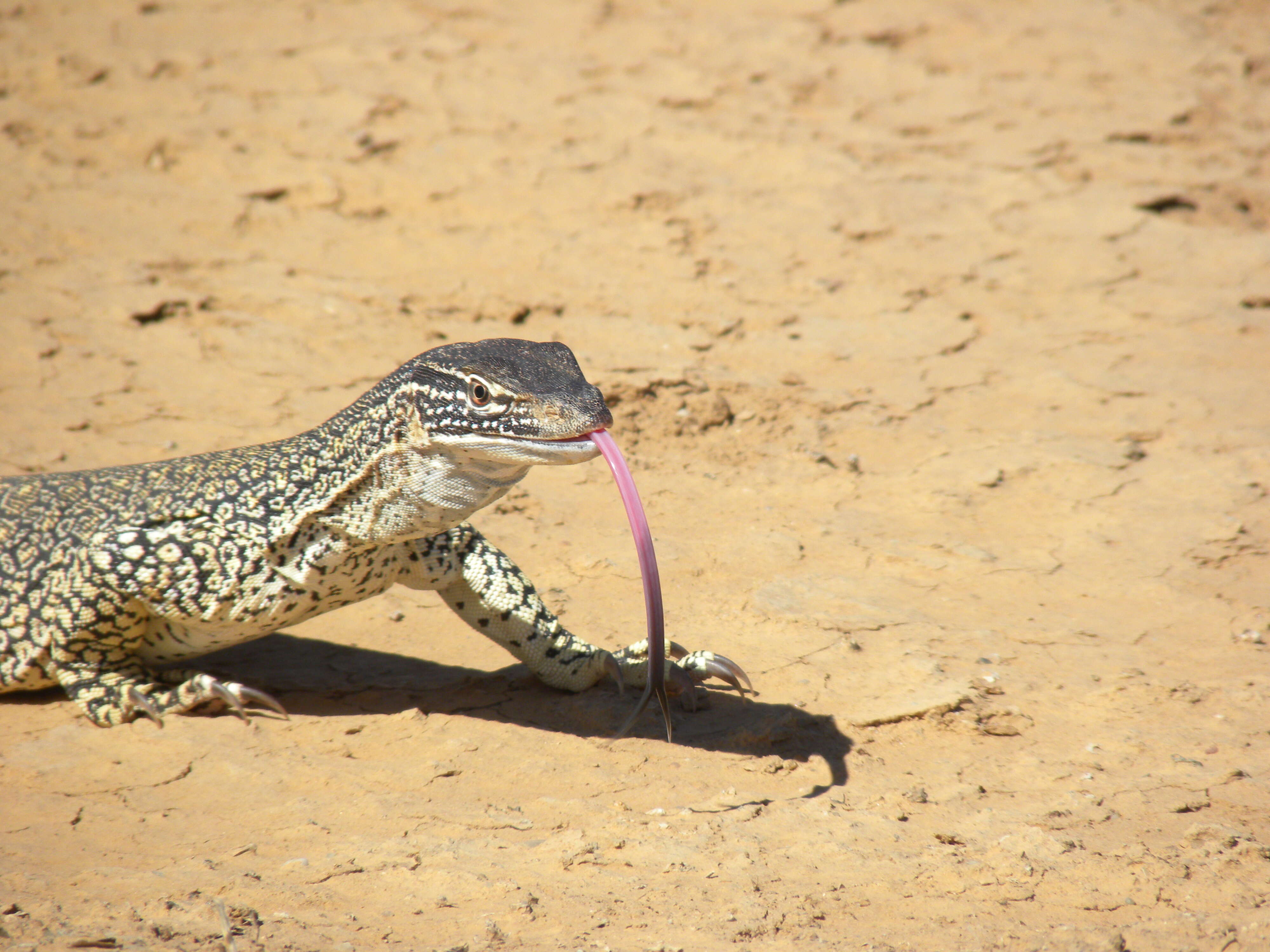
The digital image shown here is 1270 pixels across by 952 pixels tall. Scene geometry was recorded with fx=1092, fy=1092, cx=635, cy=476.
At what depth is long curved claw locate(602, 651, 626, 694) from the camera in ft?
14.0

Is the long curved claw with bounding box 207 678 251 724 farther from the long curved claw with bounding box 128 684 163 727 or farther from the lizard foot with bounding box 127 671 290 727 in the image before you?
the long curved claw with bounding box 128 684 163 727

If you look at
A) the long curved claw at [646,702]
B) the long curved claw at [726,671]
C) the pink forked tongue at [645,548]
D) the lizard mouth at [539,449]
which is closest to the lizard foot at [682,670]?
the long curved claw at [726,671]

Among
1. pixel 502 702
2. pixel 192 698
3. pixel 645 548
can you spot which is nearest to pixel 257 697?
pixel 192 698

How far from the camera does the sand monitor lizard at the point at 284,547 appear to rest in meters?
3.57

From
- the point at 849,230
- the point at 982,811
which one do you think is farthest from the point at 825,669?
the point at 849,230

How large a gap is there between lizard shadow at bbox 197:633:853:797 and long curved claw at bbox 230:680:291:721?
0.09 meters

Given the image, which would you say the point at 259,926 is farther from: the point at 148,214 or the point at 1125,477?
the point at 148,214

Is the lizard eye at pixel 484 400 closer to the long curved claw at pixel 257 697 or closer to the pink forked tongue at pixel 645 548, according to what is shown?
the pink forked tongue at pixel 645 548

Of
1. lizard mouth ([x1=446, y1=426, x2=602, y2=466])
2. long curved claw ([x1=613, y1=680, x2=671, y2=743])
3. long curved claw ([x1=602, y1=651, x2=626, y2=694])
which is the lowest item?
long curved claw ([x1=602, y1=651, x2=626, y2=694])

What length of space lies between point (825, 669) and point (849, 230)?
15.9 feet

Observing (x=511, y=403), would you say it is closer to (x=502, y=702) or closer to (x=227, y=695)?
(x=502, y=702)

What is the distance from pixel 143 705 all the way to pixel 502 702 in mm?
1306

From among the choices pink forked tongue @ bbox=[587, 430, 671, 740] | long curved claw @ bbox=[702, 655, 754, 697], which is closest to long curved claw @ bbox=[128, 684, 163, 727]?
pink forked tongue @ bbox=[587, 430, 671, 740]

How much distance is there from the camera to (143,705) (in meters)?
3.97
